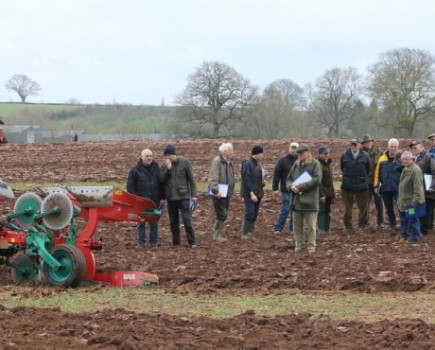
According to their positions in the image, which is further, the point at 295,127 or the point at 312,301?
the point at 295,127

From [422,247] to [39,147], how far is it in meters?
27.2

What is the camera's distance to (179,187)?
47.0 feet

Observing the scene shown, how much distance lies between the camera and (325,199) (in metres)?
15.7

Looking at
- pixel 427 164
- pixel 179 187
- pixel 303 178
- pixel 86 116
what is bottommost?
pixel 179 187

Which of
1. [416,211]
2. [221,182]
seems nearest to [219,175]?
[221,182]

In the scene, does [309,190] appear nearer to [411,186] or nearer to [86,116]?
[411,186]

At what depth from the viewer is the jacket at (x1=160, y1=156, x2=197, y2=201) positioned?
47.0 ft

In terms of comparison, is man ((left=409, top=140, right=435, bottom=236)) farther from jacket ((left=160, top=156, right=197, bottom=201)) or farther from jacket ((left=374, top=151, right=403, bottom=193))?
jacket ((left=160, top=156, right=197, bottom=201))

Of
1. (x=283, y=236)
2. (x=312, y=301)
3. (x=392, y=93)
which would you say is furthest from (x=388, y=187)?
(x=392, y=93)

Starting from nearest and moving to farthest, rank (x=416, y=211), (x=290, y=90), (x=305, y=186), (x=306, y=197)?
(x=305, y=186)
(x=306, y=197)
(x=416, y=211)
(x=290, y=90)

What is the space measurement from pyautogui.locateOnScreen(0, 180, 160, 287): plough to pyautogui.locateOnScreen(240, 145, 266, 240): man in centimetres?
410

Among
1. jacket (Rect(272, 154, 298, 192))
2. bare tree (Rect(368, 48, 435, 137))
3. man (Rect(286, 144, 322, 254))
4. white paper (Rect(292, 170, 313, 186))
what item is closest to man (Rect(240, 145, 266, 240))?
jacket (Rect(272, 154, 298, 192))

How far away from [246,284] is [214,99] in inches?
2013

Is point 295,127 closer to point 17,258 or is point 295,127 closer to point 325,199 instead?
point 325,199
